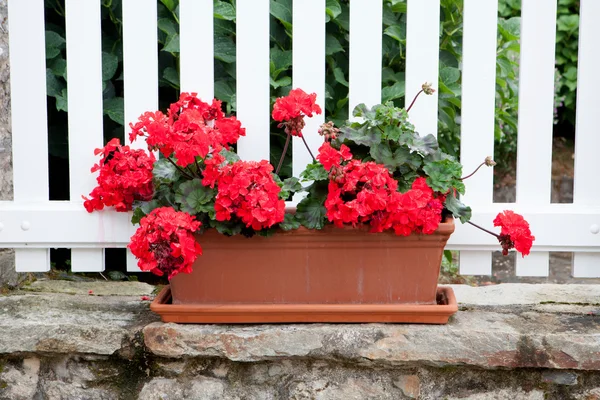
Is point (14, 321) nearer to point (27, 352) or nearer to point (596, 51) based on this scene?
point (27, 352)

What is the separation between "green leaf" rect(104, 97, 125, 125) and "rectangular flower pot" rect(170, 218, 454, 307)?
2.06 feet

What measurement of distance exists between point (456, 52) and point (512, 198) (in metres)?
3.20

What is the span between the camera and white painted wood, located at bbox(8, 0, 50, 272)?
1.87m

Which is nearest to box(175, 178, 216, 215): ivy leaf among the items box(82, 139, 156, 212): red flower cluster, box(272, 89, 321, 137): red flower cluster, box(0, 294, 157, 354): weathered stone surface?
box(82, 139, 156, 212): red flower cluster

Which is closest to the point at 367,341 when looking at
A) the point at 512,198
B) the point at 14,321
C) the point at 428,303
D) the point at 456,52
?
the point at 428,303

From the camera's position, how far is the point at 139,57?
6.09 ft

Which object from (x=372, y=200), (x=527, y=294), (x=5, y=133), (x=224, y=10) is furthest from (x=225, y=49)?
(x=527, y=294)

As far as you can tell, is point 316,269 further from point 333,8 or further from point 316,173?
point 333,8

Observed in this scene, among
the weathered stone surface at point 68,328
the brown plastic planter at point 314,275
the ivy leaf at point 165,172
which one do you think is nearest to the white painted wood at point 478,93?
the brown plastic planter at point 314,275

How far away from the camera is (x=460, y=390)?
66.7 inches

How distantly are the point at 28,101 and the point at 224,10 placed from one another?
59 centimetres

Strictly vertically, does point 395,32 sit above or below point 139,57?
above

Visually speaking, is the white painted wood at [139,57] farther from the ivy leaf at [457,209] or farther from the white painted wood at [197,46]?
the ivy leaf at [457,209]

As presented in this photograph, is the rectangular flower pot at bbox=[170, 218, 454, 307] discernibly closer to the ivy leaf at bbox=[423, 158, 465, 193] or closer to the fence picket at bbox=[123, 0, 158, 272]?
the ivy leaf at bbox=[423, 158, 465, 193]
